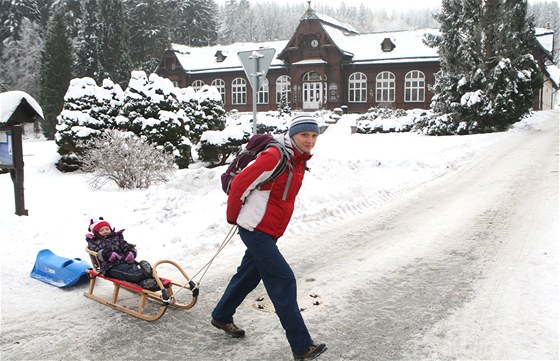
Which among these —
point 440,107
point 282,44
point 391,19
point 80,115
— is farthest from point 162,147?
point 391,19

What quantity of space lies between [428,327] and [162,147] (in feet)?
38.9

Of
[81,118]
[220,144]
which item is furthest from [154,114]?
[81,118]

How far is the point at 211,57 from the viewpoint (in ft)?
181

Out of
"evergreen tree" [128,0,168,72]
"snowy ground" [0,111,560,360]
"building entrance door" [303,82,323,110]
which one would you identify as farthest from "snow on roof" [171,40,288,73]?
"snowy ground" [0,111,560,360]

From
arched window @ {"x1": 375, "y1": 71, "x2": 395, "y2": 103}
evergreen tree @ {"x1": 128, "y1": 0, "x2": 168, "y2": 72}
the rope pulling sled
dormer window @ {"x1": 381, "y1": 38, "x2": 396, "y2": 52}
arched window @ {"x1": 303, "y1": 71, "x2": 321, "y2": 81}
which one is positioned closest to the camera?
the rope pulling sled

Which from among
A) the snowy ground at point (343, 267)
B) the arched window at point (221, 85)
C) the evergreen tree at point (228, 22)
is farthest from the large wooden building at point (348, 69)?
the evergreen tree at point (228, 22)

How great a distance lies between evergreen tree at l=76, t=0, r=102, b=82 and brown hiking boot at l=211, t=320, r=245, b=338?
2087 inches

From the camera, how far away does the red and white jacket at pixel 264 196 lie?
402 centimetres

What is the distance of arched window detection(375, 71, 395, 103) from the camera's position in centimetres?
4609

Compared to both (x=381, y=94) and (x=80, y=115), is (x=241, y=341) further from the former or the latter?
(x=381, y=94)

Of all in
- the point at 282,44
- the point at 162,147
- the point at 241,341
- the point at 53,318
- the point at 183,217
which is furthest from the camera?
the point at 282,44

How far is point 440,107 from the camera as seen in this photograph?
94.5 feet

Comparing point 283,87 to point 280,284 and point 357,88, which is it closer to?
point 357,88

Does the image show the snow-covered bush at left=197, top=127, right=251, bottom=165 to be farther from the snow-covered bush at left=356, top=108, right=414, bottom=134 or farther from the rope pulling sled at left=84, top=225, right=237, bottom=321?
the snow-covered bush at left=356, top=108, right=414, bottom=134
